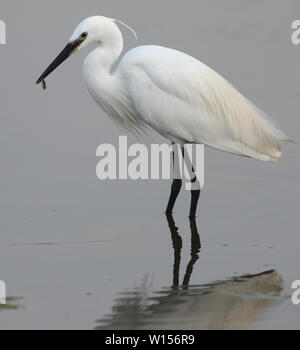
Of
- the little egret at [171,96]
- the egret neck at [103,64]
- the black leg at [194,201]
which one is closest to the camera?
the little egret at [171,96]

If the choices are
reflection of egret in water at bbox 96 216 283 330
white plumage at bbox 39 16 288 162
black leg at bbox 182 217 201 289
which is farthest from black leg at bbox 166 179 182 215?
reflection of egret in water at bbox 96 216 283 330

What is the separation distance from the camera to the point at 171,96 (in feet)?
28.1

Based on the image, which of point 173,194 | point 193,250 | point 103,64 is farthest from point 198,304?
point 103,64

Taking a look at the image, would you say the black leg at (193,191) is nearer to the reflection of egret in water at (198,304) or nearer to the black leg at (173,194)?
the black leg at (173,194)

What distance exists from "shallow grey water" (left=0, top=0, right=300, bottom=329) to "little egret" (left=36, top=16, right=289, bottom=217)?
2.20 ft

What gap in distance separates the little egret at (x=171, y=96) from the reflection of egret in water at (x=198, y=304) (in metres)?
1.90

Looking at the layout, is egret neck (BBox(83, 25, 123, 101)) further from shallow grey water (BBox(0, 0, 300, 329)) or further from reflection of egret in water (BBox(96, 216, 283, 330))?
reflection of egret in water (BBox(96, 216, 283, 330))

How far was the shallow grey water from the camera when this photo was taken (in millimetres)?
6422

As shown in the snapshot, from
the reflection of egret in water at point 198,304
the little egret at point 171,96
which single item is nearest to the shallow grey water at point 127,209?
the reflection of egret in water at point 198,304

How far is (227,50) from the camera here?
14773 millimetres

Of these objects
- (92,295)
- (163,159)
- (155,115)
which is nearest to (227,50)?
(163,159)

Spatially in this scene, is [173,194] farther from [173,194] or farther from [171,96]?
[171,96]

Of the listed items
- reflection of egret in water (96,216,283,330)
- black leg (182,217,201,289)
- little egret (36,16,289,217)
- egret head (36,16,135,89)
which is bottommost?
reflection of egret in water (96,216,283,330)

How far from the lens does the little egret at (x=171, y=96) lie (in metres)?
8.51
